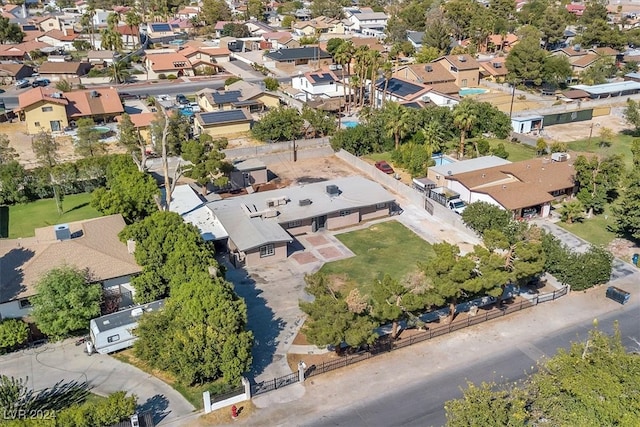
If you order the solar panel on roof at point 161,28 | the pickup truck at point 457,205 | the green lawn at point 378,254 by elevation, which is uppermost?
the solar panel on roof at point 161,28

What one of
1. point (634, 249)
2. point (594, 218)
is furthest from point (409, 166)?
point (634, 249)

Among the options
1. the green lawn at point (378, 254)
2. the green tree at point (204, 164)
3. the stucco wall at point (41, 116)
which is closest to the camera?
the green lawn at point (378, 254)

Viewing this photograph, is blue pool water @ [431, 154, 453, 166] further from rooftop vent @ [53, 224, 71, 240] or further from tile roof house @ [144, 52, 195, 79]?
tile roof house @ [144, 52, 195, 79]

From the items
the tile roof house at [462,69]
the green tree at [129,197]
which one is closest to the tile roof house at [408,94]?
the tile roof house at [462,69]

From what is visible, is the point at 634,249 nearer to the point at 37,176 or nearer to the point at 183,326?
the point at 183,326

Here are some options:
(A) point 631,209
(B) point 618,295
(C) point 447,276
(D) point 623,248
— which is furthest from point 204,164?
(D) point 623,248

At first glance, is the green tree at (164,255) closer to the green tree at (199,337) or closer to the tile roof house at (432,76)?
the green tree at (199,337)

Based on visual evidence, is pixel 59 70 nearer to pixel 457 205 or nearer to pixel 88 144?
pixel 88 144

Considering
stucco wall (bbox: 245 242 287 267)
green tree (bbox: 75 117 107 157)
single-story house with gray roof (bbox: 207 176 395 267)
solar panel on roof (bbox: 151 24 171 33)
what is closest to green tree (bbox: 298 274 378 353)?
stucco wall (bbox: 245 242 287 267)
